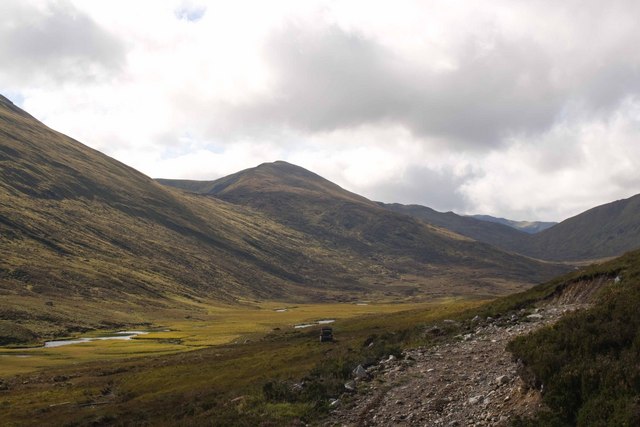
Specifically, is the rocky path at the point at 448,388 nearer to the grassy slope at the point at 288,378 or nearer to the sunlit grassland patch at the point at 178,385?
the grassy slope at the point at 288,378

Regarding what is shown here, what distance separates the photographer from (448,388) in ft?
75.3

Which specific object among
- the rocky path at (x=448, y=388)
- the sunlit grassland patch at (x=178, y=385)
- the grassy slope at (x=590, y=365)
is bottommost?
the sunlit grassland patch at (x=178, y=385)

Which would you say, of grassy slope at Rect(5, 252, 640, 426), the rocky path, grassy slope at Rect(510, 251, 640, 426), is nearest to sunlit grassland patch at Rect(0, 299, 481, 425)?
grassy slope at Rect(5, 252, 640, 426)

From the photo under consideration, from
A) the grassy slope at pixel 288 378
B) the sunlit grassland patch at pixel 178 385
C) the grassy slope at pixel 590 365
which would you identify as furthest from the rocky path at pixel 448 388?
the sunlit grassland patch at pixel 178 385

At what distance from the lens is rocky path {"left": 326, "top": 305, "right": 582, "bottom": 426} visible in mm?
19375

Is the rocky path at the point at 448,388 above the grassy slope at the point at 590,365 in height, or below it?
below

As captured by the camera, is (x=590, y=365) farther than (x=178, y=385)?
No

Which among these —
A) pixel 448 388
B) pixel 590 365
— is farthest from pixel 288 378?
pixel 590 365

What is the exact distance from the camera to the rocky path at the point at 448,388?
19375 millimetres

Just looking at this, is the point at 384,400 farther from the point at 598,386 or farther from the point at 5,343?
the point at 5,343

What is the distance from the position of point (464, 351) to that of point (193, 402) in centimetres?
2156

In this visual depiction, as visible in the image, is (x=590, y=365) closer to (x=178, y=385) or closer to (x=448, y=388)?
(x=448, y=388)

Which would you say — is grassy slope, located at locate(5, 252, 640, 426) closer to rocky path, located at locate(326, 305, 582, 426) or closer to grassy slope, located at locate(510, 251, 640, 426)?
grassy slope, located at locate(510, 251, 640, 426)

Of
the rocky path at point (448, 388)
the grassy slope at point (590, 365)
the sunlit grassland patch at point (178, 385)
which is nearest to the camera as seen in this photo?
the grassy slope at point (590, 365)
